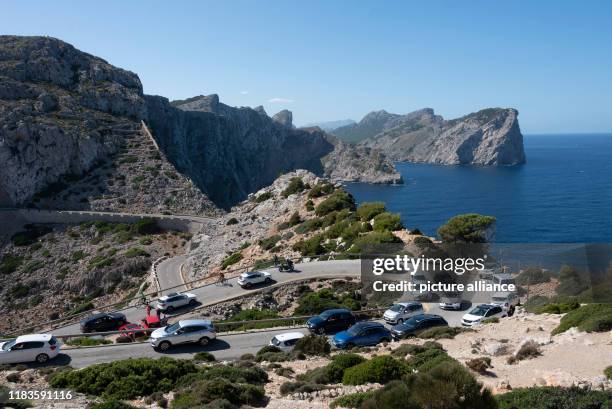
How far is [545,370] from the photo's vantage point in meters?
16.8

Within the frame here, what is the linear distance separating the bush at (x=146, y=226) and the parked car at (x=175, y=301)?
38.1 metres

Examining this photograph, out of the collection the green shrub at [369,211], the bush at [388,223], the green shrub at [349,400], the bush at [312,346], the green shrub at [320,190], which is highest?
the green shrub at [320,190]

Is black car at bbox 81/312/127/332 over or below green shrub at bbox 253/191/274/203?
below

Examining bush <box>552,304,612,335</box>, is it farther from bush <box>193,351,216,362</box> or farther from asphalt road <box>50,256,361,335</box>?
→ asphalt road <box>50,256,361,335</box>

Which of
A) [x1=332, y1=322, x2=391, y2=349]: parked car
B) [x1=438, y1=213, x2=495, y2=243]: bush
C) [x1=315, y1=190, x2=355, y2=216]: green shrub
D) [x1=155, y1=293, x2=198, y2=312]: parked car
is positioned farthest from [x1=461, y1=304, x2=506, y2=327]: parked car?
[x1=315, y1=190, x2=355, y2=216]: green shrub

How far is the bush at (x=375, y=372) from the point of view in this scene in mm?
16453

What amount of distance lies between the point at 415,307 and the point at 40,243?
200 feet

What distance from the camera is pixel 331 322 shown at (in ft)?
88.5

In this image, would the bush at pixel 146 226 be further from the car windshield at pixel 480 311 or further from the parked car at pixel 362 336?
the car windshield at pixel 480 311

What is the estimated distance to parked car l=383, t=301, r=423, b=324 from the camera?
28.3m

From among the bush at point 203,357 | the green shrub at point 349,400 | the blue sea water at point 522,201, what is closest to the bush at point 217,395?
the green shrub at point 349,400

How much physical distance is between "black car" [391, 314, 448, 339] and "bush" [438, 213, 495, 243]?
19714mm

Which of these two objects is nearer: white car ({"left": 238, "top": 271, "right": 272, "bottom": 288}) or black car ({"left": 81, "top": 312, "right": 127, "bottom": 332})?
black car ({"left": 81, "top": 312, "right": 127, "bottom": 332})

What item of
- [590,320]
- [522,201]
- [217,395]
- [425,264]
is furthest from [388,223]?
[522,201]
